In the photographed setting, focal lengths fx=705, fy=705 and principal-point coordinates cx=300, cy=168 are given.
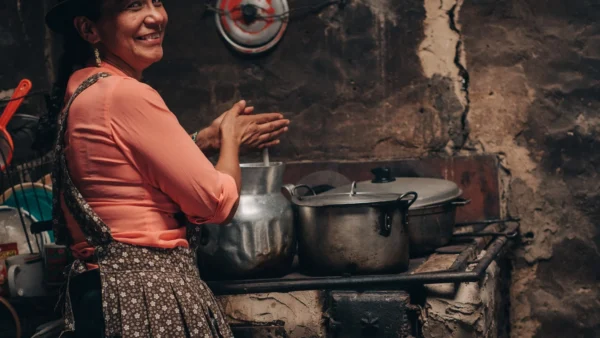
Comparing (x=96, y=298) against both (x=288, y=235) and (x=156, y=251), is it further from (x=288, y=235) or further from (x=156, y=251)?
(x=288, y=235)

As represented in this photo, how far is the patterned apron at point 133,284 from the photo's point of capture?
199 centimetres

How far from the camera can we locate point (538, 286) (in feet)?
11.4

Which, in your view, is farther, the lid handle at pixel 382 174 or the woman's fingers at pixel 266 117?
the lid handle at pixel 382 174

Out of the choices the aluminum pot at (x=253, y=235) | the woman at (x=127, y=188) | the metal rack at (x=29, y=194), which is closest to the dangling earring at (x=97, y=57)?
the woman at (x=127, y=188)

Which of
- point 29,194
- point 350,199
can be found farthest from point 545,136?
point 29,194

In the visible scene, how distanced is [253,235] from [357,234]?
38 cm

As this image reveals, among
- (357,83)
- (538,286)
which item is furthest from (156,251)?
(538,286)

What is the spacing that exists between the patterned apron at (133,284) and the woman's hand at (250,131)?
0.50 meters

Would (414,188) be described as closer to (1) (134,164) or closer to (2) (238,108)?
(2) (238,108)

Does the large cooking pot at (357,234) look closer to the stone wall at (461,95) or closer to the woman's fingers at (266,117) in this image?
the woman's fingers at (266,117)

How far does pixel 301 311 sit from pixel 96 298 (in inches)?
32.7

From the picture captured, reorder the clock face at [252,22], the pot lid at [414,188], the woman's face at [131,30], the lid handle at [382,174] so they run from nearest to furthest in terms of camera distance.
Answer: the woman's face at [131,30] → the pot lid at [414,188] → the lid handle at [382,174] → the clock face at [252,22]

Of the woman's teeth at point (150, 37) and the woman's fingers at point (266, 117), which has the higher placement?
the woman's teeth at point (150, 37)

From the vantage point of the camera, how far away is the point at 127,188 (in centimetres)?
201
